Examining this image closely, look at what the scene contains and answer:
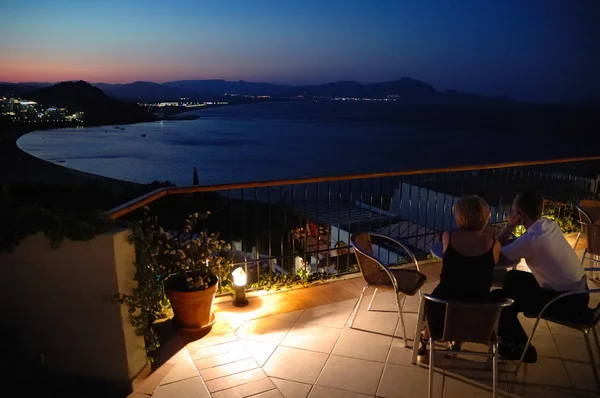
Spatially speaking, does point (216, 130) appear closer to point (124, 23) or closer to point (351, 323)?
point (124, 23)

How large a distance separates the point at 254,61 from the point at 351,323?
152ft

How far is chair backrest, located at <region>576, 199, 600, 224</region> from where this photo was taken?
4203mm

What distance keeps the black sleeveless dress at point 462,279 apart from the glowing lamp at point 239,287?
175 centimetres

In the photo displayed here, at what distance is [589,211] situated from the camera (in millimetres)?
4324

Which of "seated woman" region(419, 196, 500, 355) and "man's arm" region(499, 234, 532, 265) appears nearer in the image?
"seated woman" region(419, 196, 500, 355)

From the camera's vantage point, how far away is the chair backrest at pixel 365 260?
10.5 ft

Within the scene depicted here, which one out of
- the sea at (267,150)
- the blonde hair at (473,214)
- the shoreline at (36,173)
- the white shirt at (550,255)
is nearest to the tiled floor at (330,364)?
the white shirt at (550,255)

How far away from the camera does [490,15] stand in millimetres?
22281

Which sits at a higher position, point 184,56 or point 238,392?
point 184,56

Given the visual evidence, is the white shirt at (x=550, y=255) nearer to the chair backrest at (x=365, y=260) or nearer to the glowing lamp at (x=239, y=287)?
the chair backrest at (x=365, y=260)

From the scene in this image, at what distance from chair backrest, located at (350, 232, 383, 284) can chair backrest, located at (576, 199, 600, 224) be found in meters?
2.33

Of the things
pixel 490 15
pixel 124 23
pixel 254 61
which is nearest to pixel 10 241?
pixel 124 23

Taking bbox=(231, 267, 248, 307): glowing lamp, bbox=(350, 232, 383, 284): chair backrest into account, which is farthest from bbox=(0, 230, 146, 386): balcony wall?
bbox=(350, 232, 383, 284): chair backrest

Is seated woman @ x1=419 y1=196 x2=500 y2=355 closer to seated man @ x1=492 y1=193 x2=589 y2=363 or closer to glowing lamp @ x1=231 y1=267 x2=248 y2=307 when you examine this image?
seated man @ x1=492 y1=193 x2=589 y2=363
